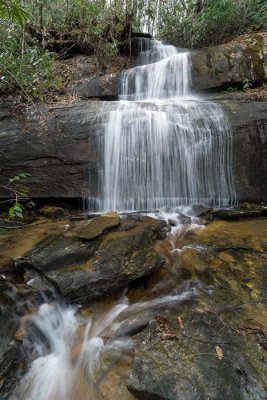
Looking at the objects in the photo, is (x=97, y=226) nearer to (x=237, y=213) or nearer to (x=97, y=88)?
(x=237, y=213)

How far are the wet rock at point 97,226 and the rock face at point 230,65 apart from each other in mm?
4623

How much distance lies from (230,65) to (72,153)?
4626mm

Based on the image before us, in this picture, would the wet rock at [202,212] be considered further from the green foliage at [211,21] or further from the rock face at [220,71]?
the green foliage at [211,21]

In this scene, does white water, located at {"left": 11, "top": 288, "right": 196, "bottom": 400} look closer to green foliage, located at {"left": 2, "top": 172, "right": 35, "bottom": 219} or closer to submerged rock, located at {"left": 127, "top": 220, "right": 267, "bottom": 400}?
submerged rock, located at {"left": 127, "top": 220, "right": 267, "bottom": 400}

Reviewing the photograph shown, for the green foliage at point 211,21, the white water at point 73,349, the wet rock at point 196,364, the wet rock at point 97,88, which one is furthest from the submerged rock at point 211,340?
the green foliage at point 211,21

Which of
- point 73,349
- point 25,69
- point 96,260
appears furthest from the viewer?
point 25,69

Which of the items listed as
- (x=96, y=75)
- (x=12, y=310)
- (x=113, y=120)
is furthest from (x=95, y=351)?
(x=96, y=75)

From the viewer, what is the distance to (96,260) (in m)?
3.46

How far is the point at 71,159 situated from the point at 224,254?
120 inches

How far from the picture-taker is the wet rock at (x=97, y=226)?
3.91 meters

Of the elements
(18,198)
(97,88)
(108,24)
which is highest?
(108,24)

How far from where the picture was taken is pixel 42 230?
430 cm

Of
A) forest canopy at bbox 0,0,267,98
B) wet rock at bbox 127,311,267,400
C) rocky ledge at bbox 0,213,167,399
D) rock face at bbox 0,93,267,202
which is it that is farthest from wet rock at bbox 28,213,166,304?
forest canopy at bbox 0,0,267,98

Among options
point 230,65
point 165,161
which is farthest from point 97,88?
point 230,65
